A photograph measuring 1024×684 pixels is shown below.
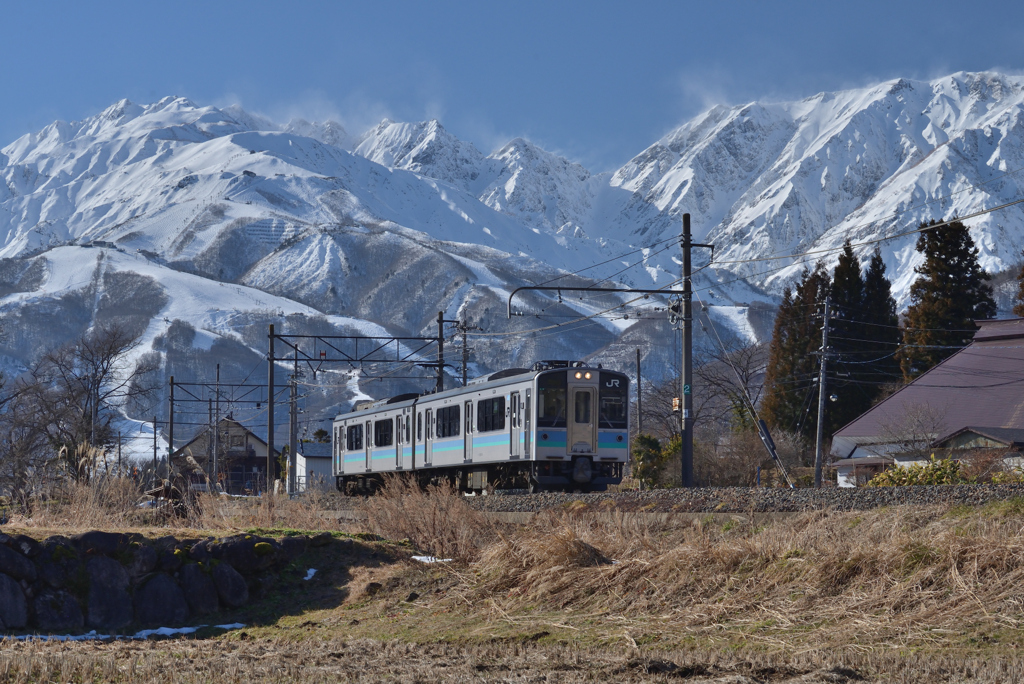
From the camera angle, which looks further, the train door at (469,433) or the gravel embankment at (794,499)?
the train door at (469,433)

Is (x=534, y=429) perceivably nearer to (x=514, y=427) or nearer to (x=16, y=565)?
(x=514, y=427)

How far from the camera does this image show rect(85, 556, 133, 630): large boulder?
1206 cm

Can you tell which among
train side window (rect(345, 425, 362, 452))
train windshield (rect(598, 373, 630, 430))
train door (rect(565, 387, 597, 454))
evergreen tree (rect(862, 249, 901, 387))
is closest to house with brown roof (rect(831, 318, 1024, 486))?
evergreen tree (rect(862, 249, 901, 387))

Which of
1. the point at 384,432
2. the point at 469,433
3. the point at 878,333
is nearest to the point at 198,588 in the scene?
the point at 469,433

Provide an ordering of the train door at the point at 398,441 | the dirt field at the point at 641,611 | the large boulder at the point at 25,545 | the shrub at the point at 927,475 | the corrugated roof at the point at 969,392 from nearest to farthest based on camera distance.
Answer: the dirt field at the point at 641,611, the large boulder at the point at 25,545, the shrub at the point at 927,475, the train door at the point at 398,441, the corrugated roof at the point at 969,392

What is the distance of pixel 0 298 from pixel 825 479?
169694 millimetres

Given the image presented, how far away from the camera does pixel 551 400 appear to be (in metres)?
22.3

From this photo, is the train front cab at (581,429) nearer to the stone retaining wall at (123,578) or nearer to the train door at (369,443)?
the stone retaining wall at (123,578)

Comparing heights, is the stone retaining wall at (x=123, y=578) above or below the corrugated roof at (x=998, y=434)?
below

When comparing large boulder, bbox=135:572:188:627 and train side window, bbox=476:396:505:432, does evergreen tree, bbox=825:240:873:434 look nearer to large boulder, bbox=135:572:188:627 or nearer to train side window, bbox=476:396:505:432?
train side window, bbox=476:396:505:432

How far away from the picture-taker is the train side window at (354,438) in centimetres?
3347

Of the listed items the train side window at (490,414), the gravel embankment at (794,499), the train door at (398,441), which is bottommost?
the gravel embankment at (794,499)

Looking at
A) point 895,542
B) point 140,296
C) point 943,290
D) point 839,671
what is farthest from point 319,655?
point 140,296

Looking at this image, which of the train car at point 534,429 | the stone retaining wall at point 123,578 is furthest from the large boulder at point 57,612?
the train car at point 534,429
